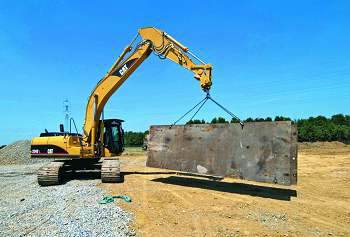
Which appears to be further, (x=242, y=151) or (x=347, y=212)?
(x=242, y=151)

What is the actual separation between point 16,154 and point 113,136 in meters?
18.2

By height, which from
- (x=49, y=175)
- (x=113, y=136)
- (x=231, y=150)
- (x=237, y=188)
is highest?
(x=113, y=136)

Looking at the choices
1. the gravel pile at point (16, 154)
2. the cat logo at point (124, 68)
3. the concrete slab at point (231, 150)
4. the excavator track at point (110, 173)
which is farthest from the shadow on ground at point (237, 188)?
the gravel pile at point (16, 154)

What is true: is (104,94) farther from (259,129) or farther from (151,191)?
(259,129)

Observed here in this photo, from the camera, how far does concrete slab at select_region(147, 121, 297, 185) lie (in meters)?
10.1

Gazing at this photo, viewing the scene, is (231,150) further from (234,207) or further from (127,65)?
(127,65)

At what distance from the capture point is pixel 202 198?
10.4m

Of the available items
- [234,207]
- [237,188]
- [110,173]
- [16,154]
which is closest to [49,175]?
[110,173]

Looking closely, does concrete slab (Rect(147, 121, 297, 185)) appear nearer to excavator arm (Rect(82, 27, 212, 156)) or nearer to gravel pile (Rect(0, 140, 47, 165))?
excavator arm (Rect(82, 27, 212, 156))

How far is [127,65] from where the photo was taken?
1445cm

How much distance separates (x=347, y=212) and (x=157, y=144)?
21.5 ft

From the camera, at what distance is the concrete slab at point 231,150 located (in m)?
10.1

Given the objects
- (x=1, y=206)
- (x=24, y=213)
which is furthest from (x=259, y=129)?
(x=1, y=206)

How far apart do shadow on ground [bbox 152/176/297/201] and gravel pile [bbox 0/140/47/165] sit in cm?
1826
